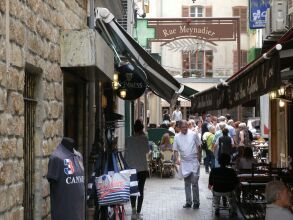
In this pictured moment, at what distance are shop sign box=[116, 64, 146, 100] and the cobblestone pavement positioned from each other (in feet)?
8.08

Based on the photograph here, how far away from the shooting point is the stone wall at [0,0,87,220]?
19.3ft

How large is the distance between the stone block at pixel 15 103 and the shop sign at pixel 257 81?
255 centimetres

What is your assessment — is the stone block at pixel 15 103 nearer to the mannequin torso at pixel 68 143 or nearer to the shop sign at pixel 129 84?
the mannequin torso at pixel 68 143

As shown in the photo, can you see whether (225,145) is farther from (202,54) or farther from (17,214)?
Result: (202,54)

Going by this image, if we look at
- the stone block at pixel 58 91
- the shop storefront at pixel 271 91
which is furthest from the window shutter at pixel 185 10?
the stone block at pixel 58 91

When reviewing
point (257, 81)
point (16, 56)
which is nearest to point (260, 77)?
point (257, 81)

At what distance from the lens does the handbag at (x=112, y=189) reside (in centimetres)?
846

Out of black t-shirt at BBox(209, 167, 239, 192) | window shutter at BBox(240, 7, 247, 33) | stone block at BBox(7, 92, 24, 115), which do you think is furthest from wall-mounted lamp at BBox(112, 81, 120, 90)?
window shutter at BBox(240, 7, 247, 33)

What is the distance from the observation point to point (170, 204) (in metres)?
13.6

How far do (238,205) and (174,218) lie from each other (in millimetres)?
1232

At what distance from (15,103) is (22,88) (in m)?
0.28

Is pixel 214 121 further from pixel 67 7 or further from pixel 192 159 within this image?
pixel 67 7

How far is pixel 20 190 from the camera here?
6375 millimetres

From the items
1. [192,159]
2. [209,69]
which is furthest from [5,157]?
[209,69]
